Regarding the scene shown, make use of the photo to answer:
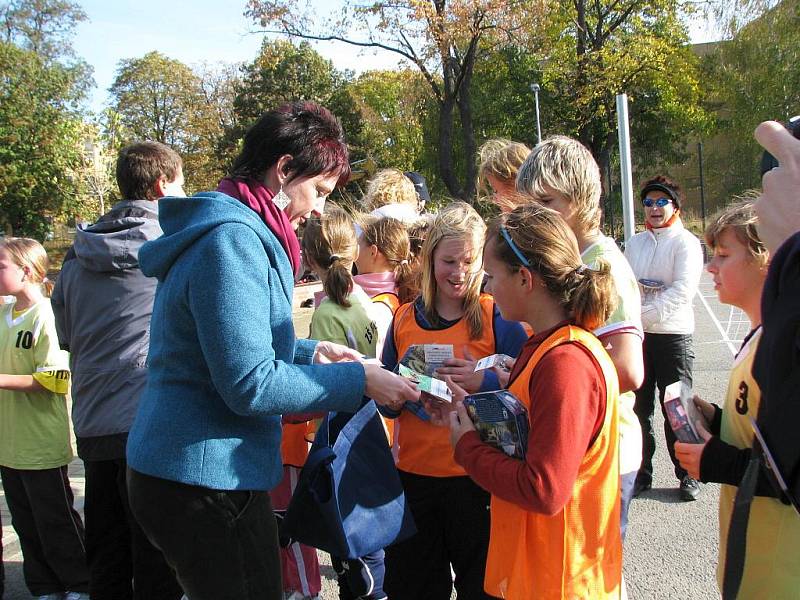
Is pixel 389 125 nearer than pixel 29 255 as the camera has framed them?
No

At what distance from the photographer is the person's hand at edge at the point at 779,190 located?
112 centimetres

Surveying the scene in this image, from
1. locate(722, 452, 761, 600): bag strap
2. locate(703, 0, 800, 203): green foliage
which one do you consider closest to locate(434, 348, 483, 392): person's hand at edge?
locate(722, 452, 761, 600): bag strap

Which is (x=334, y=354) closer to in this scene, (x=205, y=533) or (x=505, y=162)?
(x=205, y=533)

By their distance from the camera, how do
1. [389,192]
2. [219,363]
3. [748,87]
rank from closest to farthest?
[219,363]
[389,192]
[748,87]

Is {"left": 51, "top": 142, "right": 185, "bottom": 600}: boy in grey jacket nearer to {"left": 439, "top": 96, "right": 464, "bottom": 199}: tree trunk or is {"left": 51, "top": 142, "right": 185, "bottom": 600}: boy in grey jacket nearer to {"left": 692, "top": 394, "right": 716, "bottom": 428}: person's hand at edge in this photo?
{"left": 692, "top": 394, "right": 716, "bottom": 428}: person's hand at edge

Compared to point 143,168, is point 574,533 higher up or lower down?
lower down

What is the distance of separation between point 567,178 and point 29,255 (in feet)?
8.88

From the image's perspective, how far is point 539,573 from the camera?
5.76 feet

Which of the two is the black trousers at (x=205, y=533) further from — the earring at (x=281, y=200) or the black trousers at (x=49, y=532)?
the black trousers at (x=49, y=532)

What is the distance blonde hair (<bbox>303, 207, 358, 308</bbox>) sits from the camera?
123 inches

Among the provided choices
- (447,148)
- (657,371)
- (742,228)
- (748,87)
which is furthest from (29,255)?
(748,87)

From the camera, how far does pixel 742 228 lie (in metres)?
2.29

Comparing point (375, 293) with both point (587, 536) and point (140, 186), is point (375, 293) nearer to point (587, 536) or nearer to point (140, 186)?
point (140, 186)

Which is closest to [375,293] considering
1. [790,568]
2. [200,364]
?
[200,364]
